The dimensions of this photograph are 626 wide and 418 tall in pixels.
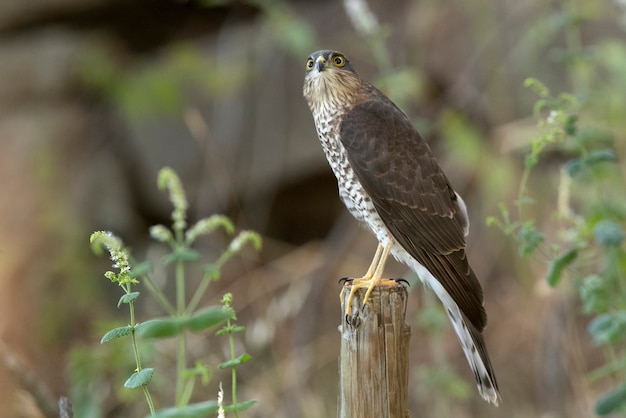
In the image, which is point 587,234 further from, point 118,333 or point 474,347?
point 118,333

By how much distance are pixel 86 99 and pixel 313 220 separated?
2.39 metres

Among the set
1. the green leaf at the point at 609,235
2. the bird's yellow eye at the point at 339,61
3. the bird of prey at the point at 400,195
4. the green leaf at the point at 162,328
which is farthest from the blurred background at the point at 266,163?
the green leaf at the point at 162,328

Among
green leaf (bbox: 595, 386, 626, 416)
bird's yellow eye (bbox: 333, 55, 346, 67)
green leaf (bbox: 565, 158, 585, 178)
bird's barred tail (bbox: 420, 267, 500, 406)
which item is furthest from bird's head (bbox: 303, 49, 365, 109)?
green leaf (bbox: 595, 386, 626, 416)

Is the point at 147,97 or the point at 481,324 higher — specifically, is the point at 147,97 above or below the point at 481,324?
above

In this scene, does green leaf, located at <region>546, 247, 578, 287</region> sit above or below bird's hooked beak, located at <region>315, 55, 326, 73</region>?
below

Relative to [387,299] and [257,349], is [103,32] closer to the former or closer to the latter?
[257,349]

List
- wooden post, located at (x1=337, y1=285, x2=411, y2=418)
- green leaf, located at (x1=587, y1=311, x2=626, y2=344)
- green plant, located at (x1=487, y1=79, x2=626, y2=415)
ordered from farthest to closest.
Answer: green leaf, located at (x1=587, y1=311, x2=626, y2=344), green plant, located at (x1=487, y1=79, x2=626, y2=415), wooden post, located at (x1=337, y1=285, x2=411, y2=418)

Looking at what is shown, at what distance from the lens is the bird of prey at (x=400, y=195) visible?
3295mm

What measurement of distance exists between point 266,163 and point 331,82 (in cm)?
399

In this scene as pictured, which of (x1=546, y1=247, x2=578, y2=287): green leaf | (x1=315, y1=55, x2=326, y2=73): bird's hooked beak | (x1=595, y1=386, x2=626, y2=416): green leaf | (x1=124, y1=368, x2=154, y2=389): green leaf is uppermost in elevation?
(x1=315, y1=55, x2=326, y2=73): bird's hooked beak

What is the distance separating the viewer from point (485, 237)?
6.64 meters

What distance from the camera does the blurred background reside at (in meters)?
6.00

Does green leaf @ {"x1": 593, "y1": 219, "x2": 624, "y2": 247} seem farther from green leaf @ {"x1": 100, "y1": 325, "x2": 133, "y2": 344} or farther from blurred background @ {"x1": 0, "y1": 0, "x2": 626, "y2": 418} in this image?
blurred background @ {"x1": 0, "y1": 0, "x2": 626, "y2": 418}

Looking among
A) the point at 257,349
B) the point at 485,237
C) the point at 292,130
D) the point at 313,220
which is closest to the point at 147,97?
the point at 292,130
